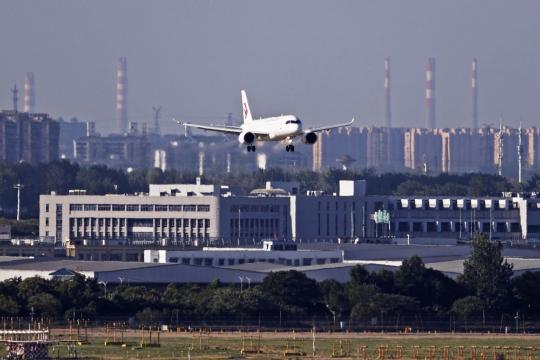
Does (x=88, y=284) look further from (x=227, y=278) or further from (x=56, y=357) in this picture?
(x=56, y=357)

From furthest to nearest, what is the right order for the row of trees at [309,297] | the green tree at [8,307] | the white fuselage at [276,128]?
1. the row of trees at [309,297]
2. the green tree at [8,307]
3. the white fuselage at [276,128]

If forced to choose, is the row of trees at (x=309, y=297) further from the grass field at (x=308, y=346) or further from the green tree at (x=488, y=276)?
the grass field at (x=308, y=346)

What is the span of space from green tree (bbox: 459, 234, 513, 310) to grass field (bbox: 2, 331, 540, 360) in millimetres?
20136

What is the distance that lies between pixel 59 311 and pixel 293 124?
2199 cm

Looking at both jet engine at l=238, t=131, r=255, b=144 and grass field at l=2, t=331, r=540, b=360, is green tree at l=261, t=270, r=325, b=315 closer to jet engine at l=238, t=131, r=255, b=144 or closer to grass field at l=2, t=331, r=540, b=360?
grass field at l=2, t=331, r=540, b=360

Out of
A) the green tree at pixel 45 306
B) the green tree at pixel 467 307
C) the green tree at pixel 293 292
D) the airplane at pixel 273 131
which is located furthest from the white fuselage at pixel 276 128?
the green tree at pixel 467 307

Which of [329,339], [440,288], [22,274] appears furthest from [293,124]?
[22,274]

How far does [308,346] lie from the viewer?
470ft

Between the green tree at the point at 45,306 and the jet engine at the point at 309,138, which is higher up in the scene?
the jet engine at the point at 309,138

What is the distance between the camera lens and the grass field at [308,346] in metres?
134

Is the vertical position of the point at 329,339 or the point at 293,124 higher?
the point at 293,124

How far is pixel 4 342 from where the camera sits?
137 meters

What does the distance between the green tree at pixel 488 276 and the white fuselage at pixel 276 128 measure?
2742 centimetres

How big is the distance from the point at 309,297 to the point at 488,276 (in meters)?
15.9
